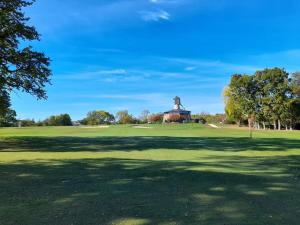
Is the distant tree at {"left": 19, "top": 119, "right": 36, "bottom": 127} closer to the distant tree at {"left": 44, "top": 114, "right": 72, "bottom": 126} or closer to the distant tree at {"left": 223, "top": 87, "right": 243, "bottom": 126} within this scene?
the distant tree at {"left": 44, "top": 114, "right": 72, "bottom": 126}

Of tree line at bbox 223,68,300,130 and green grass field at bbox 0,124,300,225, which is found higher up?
tree line at bbox 223,68,300,130

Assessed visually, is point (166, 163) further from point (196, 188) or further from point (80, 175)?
point (196, 188)

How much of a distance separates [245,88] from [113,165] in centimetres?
6781

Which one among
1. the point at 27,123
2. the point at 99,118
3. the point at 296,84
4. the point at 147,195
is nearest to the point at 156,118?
the point at 99,118

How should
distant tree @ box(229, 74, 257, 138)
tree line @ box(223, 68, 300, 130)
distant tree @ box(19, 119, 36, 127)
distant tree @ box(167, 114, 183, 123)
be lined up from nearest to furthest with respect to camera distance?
tree line @ box(223, 68, 300, 130) < distant tree @ box(229, 74, 257, 138) < distant tree @ box(19, 119, 36, 127) < distant tree @ box(167, 114, 183, 123)

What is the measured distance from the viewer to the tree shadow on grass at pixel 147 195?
6055mm

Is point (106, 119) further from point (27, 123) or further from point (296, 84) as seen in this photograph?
point (296, 84)

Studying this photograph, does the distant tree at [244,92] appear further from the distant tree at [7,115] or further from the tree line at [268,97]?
the distant tree at [7,115]

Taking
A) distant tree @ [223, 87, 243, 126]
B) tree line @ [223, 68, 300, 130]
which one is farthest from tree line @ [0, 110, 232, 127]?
tree line @ [223, 68, 300, 130]

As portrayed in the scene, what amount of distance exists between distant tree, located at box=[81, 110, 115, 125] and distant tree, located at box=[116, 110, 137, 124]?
211 cm

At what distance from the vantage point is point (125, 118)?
9825 cm

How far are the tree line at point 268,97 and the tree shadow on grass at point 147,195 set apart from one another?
193ft

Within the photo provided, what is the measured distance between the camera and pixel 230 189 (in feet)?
27.3

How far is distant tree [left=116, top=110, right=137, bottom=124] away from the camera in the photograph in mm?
97700
